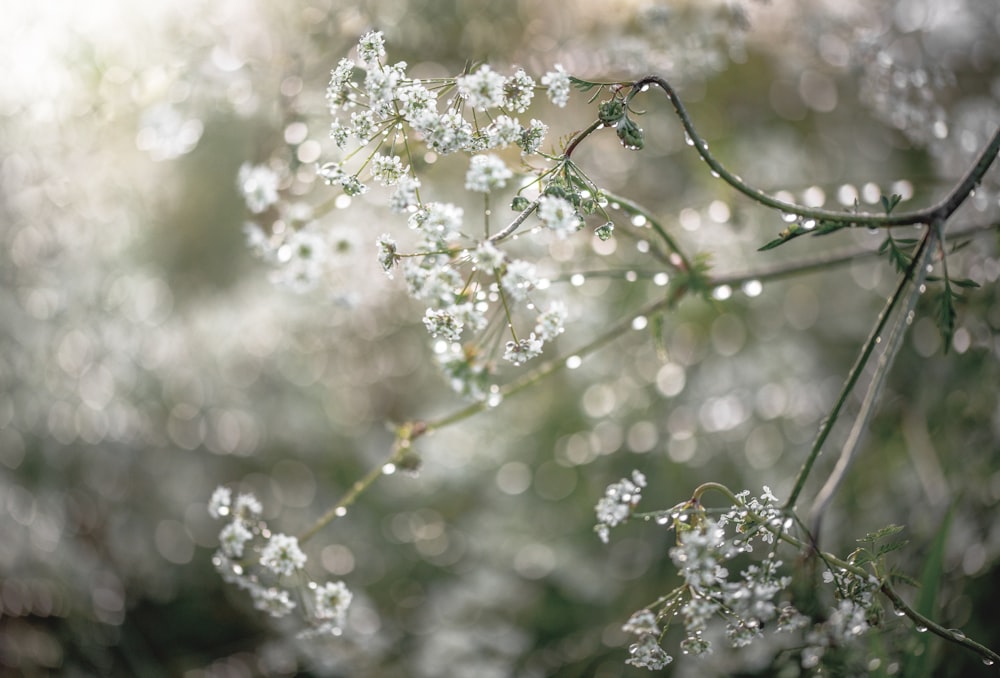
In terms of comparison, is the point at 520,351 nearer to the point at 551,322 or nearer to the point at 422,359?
the point at 551,322

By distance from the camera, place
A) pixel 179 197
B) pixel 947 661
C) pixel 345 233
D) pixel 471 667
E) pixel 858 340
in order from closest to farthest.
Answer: pixel 345 233 → pixel 947 661 → pixel 471 667 → pixel 858 340 → pixel 179 197

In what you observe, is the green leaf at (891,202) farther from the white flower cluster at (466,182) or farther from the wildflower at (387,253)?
the wildflower at (387,253)

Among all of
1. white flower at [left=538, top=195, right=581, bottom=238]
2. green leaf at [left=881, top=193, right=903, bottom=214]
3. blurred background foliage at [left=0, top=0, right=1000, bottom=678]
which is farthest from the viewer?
blurred background foliage at [left=0, top=0, right=1000, bottom=678]

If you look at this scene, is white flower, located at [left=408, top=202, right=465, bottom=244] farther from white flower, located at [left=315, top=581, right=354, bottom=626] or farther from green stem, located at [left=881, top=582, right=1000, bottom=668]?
green stem, located at [left=881, top=582, right=1000, bottom=668]


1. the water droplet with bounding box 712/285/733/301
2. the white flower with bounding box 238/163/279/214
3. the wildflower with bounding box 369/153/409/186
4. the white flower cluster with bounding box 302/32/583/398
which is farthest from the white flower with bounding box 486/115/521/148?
the water droplet with bounding box 712/285/733/301

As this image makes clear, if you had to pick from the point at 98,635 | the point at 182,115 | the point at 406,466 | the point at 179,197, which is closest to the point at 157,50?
the point at 182,115

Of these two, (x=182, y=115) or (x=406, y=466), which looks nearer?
(x=406, y=466)

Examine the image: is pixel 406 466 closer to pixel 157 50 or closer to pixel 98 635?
pixel 157 50
